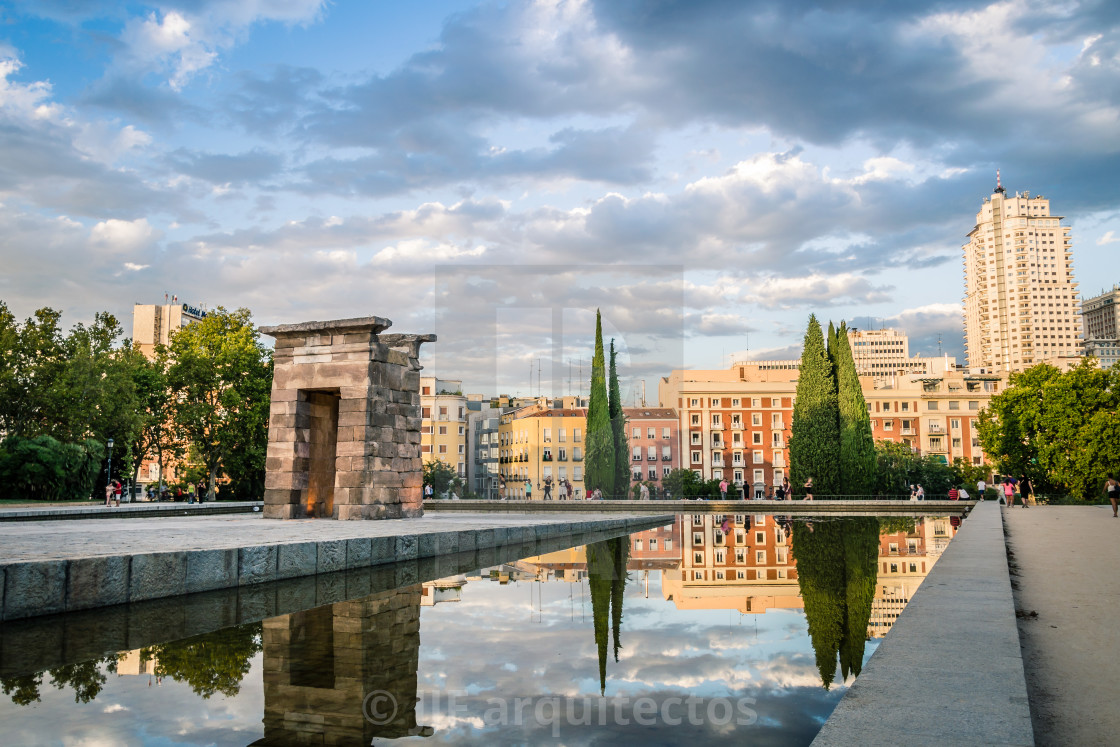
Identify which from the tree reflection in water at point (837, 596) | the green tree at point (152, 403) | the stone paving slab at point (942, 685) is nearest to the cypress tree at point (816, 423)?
the tree reflection in water at point (837, 596)

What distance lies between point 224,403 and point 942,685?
43773 millimetres

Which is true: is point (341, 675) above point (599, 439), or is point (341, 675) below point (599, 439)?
below

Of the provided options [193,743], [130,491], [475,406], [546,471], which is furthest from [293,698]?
[475,406]

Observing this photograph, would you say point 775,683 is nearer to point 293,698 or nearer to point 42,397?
point 293,698

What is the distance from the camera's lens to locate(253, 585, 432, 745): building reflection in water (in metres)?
3.37

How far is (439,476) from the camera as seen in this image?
249 ft

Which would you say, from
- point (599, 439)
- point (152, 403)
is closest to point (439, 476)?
point (599, 439)

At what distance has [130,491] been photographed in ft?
149

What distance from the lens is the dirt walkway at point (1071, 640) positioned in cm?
332

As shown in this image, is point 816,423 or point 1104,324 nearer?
point 816,423

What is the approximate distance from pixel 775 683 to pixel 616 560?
7.42 meters

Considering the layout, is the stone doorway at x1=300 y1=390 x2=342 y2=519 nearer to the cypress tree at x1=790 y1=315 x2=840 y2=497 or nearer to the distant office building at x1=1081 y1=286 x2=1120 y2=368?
the cypress tree at x1=790 y1=315 x2=840 y2=497

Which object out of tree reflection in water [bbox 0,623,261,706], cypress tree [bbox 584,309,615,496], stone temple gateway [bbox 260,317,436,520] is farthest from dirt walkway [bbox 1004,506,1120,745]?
cypress tree [bbox 584,309,615,496]

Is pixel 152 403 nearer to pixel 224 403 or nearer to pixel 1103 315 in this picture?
pixel 224 403
